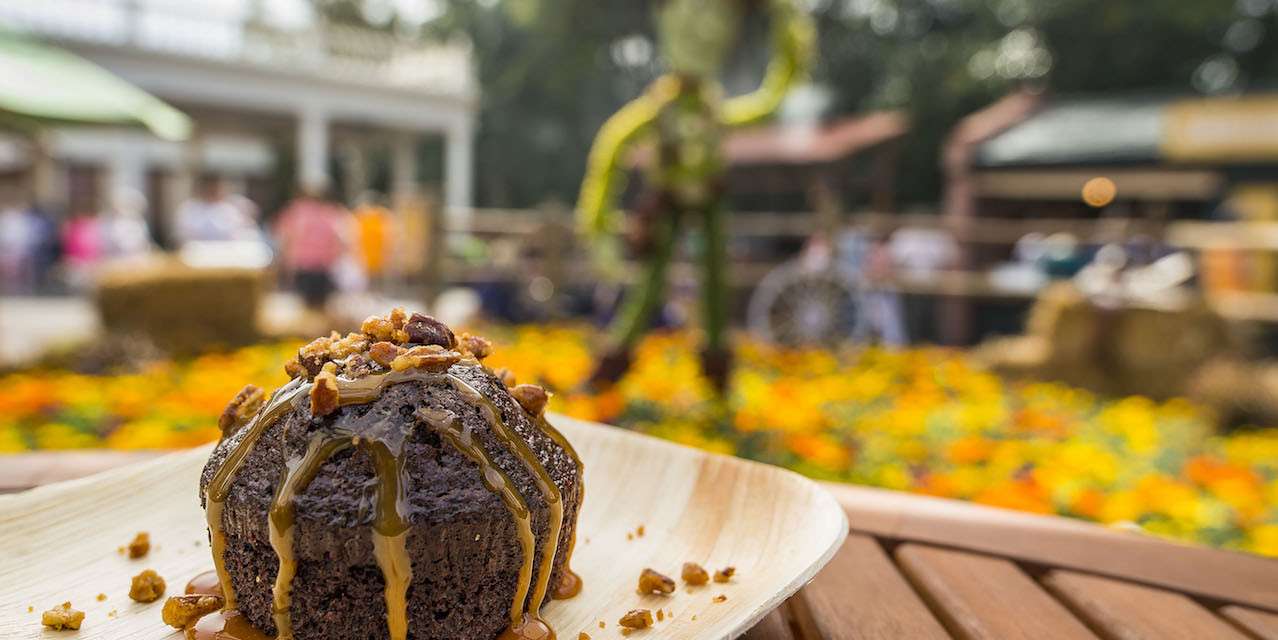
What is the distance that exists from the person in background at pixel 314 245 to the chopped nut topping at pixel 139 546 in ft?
28.0

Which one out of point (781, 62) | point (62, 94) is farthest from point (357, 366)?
point (62, 94)

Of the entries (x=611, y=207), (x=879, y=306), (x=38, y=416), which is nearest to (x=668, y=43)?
(x=611, y=207)

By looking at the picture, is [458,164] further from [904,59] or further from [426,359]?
[426,359]

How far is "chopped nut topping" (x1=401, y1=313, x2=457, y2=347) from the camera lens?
1236 millimetres

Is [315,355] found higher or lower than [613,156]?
lower

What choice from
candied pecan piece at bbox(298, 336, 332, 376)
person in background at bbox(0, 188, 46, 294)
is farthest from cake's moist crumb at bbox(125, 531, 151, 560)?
person in background at bbox(0, 188, 46, 294)

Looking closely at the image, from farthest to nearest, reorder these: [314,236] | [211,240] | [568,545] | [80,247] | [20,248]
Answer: [20,248] → [80,247] → [211,240] → [314,236] → [568,545]

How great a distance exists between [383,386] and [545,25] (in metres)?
27.3

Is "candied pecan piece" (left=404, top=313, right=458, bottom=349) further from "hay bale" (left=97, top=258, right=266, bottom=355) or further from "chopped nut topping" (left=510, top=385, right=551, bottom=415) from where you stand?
"hay bale" (left=97, top=258, right=266, bottom=355)

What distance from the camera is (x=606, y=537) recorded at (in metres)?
1.40

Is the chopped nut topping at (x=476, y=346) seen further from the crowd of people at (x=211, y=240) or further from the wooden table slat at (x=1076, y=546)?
the crowd of people at (x=211, y=240)

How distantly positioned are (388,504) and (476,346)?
1.08 feet

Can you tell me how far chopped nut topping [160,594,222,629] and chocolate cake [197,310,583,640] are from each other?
1.0 inches

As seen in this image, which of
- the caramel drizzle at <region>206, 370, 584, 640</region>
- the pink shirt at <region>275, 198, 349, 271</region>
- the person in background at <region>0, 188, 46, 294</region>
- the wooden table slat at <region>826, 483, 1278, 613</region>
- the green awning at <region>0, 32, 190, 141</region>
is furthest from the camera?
the person in background at <region>0, 188, 46, 294</region>
